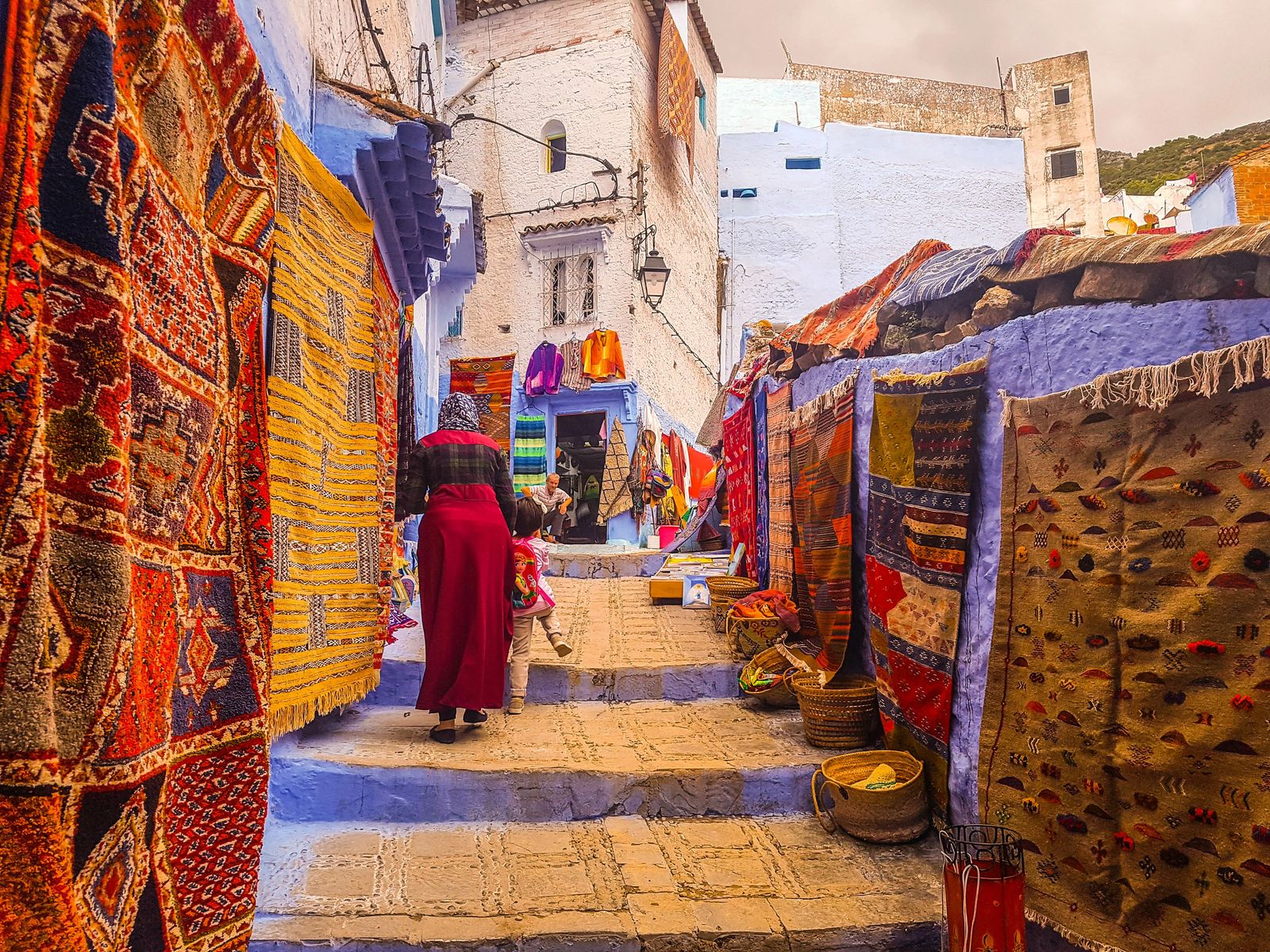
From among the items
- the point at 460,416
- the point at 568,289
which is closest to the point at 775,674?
the point at 460,416

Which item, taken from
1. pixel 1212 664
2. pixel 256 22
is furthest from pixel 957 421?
pixel 256 22

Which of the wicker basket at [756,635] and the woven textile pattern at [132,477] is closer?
the woven textile pattern at [132,477]

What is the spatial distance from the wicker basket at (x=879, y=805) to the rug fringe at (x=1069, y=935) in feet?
2.35

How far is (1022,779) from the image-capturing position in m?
2.64

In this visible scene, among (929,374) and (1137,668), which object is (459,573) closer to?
(929,374)

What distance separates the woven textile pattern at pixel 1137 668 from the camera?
2014 millimetres

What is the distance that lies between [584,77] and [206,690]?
17.1m

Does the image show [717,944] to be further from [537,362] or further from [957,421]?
[537,362]

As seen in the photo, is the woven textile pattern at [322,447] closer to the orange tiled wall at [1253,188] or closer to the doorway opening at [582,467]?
the orange tiled wall at [1253,188]

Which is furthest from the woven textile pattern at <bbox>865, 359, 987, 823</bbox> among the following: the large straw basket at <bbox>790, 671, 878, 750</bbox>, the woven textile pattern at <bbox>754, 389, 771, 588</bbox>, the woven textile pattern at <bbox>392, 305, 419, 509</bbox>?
the woven textile pattern at <bbox>754, 389, 771, 588</bbox>

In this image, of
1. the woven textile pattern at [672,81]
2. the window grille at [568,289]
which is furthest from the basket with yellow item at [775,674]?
the woven textile pattern at [672,81]

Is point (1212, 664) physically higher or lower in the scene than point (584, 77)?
lower

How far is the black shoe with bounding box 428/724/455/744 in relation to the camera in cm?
402

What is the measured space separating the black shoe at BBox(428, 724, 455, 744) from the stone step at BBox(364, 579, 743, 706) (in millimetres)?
793
